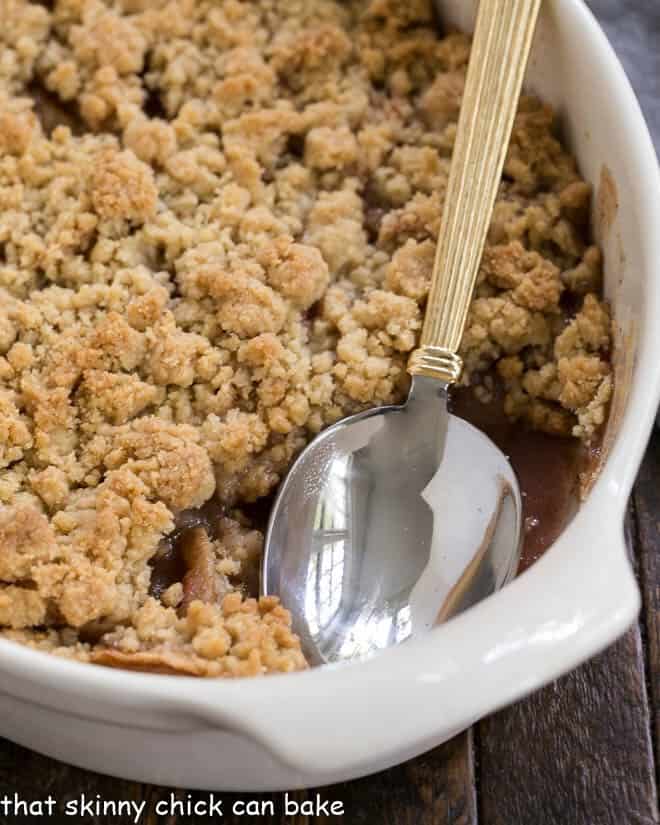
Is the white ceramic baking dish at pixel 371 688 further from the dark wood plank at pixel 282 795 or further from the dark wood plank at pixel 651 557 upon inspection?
the dark wood plank at pixel 651 557

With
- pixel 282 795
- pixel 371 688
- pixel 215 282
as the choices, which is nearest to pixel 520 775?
pixel 282 795

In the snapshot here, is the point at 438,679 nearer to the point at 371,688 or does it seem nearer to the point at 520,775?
the point at 371,688

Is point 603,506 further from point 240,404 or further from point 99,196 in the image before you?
point 99,196

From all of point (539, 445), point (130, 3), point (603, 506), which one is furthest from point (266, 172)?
point (603, 506)

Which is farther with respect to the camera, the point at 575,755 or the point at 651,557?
the point at 651,557

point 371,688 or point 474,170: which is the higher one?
point 474,170

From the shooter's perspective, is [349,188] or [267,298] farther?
[349,188]
